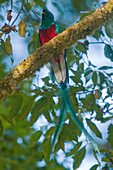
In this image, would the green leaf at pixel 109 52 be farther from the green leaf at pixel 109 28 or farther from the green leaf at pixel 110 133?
the green leaf at pixel 110 133

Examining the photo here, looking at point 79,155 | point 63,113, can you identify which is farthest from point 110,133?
point 63,113

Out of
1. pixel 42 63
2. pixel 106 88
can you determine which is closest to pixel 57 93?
pixel 42 63

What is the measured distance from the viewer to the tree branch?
1.60 m

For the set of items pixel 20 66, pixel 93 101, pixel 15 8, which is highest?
pixel 15 8

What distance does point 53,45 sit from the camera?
163 cm

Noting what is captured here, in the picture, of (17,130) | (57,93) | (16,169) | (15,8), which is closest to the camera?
(57,93)

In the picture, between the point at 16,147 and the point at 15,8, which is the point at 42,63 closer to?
the point at 15,8

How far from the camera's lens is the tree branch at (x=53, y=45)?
5.26ft

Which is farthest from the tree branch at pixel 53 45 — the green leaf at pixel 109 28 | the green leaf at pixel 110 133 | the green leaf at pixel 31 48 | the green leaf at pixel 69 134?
the green leaf at pixel 110 133

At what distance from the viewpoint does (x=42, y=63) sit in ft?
5.48

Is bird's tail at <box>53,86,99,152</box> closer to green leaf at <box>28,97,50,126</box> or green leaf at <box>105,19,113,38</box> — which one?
green leaf at <box>28,97,50,126</box>

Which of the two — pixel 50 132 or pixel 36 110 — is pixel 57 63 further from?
pixel 50 132

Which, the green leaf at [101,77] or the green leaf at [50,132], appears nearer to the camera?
the green leaf at [50,132]

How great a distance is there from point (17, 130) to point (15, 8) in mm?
2588
